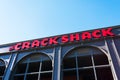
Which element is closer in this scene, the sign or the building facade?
the building facade

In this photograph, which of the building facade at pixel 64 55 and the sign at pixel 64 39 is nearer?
the building facade at pixel 64 55

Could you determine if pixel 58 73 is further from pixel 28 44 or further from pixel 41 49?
pixel 28 44

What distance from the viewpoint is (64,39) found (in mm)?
13828

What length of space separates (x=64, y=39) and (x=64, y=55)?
1820mm

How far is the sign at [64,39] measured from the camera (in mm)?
13172

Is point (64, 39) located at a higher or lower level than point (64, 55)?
higher

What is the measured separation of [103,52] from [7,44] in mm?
9892

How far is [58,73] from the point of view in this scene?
11.5 m

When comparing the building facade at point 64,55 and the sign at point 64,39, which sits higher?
the sign at point 64,39

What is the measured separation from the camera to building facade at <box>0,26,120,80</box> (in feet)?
39.4

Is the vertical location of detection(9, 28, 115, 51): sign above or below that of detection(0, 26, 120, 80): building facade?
above

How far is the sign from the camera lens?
43.2 ft

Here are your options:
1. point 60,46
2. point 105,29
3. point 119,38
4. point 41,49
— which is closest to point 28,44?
point 41,49

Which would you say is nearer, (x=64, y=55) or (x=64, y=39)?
→ (x=64, y=55)
